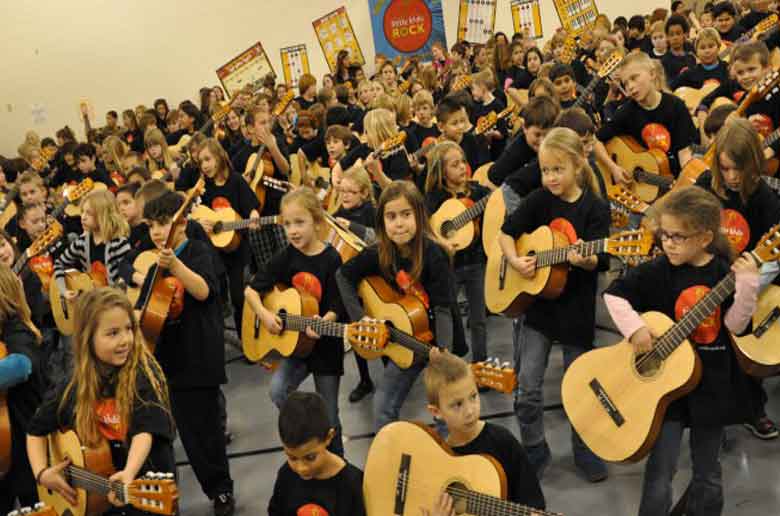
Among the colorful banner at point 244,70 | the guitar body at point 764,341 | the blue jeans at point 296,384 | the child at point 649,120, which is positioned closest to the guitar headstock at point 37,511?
the blue jeans at point 296,384

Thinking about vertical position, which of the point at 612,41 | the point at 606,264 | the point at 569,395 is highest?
the point at 612,41

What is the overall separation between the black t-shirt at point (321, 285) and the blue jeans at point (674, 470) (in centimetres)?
178

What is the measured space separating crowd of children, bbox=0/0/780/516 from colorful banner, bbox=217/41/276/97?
248 inches

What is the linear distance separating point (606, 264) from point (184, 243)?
2270 mm

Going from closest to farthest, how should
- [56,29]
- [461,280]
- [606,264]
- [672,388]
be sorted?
[672,388] < [606,264] < [461,280] < [56,29]

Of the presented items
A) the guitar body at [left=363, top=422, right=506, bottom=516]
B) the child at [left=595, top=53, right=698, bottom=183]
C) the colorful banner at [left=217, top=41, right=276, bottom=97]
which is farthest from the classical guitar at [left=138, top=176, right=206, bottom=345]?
the colorful banner at [left=217, top=41, right=276, bottom=97]

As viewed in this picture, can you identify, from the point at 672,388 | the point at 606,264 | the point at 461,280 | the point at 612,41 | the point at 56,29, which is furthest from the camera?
the point at 56,29

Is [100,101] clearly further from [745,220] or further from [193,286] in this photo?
[745,220]

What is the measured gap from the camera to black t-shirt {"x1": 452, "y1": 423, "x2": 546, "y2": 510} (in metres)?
2.77

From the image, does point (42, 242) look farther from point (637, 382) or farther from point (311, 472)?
point (637, 382)

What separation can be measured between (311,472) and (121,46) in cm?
1615

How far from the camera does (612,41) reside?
32.6ft

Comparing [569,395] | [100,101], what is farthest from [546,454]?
[100,101]

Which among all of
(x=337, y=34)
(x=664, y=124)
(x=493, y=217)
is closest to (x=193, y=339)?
(x=493, y=217)
